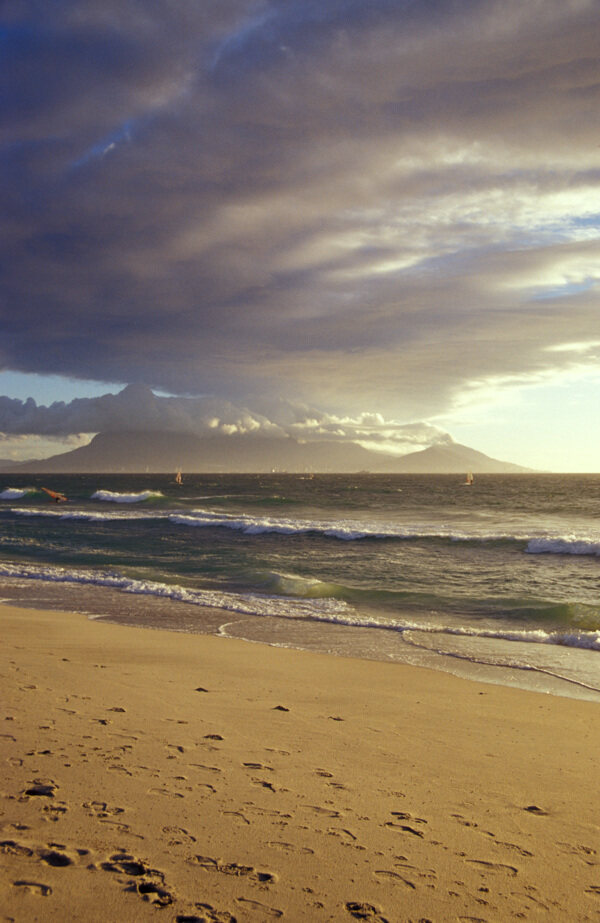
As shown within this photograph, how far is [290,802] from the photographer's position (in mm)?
4316

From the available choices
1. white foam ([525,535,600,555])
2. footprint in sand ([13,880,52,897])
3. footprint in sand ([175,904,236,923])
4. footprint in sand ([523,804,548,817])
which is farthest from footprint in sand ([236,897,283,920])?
white foam ([525,535,600,555])

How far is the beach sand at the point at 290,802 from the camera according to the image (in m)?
3.20

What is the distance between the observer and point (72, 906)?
299cm

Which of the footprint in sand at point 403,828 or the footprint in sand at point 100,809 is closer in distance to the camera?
the footprint in sand at point 100,809

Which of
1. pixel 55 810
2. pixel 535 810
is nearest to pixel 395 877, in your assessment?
pixel 535 810

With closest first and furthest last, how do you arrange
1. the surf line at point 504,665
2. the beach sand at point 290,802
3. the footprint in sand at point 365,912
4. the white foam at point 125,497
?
the footprint in sand at point 365,912
the beach sand at point 290,802
the surf line at point 504,665
the white foam at point 125,497

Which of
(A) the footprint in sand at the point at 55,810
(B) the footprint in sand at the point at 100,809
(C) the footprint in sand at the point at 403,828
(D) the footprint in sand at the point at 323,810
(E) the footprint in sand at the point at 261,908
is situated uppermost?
(E) the footprint in sand at the point at 261,908

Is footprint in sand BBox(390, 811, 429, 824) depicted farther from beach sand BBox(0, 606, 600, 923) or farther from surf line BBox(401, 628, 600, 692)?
surf line BBox(401, 628, 600, 692)

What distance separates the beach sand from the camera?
320cm

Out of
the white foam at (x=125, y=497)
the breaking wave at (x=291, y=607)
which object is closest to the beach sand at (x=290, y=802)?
the breaking wave at (x=291, y=607)

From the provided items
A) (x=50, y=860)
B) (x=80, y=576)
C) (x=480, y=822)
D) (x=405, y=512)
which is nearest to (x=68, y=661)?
(x=50, y=860)

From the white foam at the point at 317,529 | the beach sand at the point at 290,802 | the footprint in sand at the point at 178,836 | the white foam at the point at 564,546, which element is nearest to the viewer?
the beach sand at the point at 290,802

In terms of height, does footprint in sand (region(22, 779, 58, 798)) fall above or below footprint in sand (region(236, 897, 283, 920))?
below

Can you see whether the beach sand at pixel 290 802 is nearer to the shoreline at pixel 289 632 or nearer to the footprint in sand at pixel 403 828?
the footprint in sand at pixel 403 828
